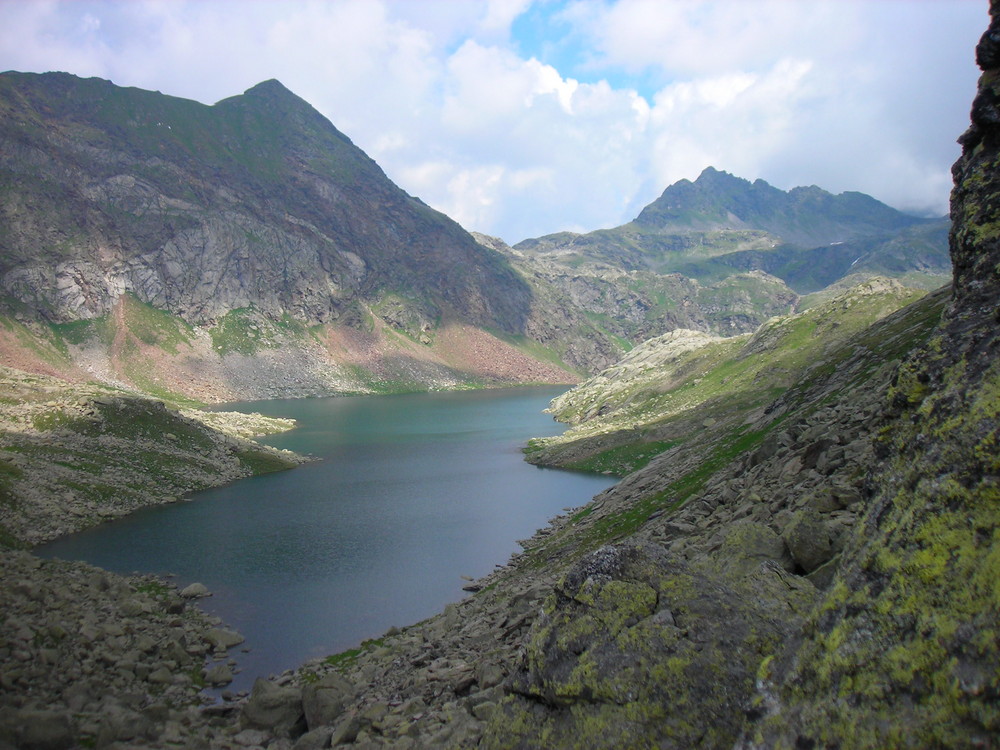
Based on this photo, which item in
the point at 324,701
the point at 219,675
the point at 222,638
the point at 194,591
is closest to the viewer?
the point at 324,701

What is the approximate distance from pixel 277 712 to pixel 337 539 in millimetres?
35662

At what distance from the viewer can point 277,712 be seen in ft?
83.5

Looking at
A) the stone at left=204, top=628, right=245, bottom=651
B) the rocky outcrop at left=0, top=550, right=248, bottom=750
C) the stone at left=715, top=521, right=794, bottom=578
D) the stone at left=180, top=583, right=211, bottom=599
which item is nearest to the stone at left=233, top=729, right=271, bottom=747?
the rocky outcrop at left=0, top=550, right=248, bottom=750

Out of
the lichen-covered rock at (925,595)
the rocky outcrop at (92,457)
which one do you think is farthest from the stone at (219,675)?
the lichen-covered rock at (925,595)

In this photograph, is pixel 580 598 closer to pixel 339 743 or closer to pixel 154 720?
pixel 339 743

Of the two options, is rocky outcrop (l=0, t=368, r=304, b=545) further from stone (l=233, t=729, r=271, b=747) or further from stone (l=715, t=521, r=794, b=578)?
stone (l=715, t=521, r=794, b=578)

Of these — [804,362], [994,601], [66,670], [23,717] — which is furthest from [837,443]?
[804,362]

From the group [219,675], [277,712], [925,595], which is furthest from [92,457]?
[925,595]

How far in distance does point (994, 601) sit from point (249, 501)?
7974 cm

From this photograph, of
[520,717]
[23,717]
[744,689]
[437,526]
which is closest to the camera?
[744,689]

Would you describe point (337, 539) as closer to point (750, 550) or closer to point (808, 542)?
point (750, 550)

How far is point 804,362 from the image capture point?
97.9m

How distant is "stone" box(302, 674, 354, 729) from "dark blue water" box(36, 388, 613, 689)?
10.3 m

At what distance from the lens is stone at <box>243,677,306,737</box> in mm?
25062
